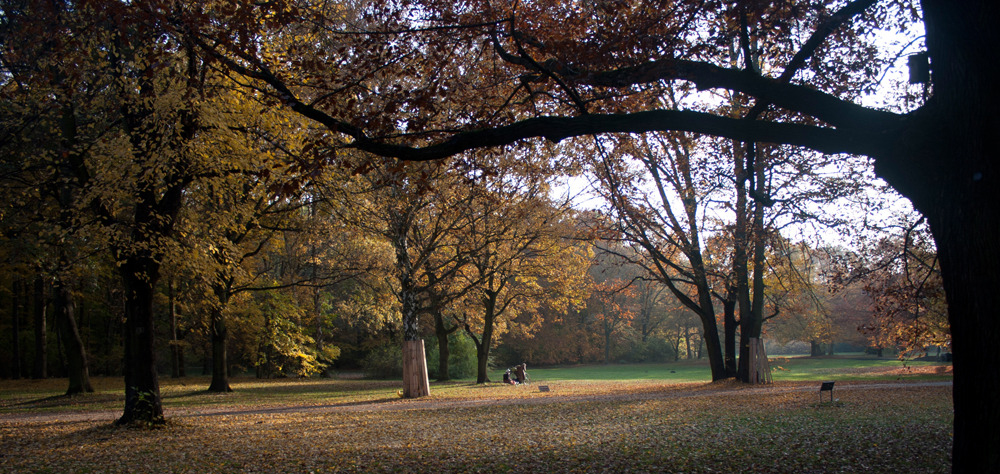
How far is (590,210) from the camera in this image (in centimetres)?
2175

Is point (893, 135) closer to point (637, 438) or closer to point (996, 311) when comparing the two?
point (996, 311)

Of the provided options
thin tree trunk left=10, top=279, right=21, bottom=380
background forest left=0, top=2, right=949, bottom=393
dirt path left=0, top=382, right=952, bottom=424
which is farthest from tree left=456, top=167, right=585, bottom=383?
thin tree trunk left=10, top=279, right=21, bottom=380

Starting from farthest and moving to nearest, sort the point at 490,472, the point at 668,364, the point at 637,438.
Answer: the point at 668,364, the point at 637,438, the point at 490,472

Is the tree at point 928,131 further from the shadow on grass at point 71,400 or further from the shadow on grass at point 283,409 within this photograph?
the shadow on grass at point 71,400

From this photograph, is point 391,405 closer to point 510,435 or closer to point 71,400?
point 510,435

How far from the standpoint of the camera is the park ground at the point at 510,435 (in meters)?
7.09

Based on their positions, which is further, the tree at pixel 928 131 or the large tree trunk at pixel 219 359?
the large tree trunk at pixel 219 359

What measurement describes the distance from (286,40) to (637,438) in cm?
964

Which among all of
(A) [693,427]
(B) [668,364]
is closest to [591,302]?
(B) [668,364]

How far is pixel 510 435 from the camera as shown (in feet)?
31.7

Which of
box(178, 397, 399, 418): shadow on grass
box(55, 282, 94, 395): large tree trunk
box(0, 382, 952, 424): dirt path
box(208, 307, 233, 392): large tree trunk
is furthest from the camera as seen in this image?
box(208, 307, 233, 392): large tree trunk

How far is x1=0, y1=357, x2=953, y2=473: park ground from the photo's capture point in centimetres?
709

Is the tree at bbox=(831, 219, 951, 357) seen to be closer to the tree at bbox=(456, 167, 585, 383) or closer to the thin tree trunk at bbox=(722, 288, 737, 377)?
the thin tree trunk at bbox=(722, 288, 737, 377)

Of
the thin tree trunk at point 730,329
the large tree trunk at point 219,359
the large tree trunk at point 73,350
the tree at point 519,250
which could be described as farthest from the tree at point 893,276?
the large tree trunk at point 73,350
